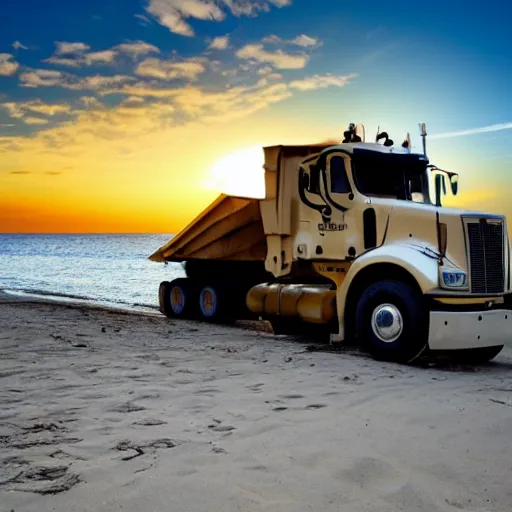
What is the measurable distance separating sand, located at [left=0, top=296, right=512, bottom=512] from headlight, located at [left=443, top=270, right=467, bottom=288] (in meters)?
1.13

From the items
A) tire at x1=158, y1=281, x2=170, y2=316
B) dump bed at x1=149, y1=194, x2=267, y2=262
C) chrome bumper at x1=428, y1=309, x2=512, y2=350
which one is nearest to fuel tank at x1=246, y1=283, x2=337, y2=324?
dump bed at x1=149, y1=194, x2=267, y2=262

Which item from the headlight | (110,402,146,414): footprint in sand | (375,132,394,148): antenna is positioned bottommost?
(110,402,146,414): footprint in sand

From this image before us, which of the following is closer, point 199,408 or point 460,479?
point 460,479

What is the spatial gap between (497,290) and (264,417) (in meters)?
4.79

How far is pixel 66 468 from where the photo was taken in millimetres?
4289

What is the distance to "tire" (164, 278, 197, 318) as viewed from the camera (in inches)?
591

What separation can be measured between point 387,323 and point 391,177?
267 cm

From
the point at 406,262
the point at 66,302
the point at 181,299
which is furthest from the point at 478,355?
the point at 66,302

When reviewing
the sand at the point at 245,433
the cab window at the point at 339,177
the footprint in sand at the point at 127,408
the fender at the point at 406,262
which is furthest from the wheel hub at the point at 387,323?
the footprint in sand at the point at 127,408

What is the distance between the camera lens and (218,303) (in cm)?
1407

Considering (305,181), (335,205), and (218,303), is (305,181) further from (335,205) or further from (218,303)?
(218,303)

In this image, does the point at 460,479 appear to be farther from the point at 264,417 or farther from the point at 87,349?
the point at 87,349

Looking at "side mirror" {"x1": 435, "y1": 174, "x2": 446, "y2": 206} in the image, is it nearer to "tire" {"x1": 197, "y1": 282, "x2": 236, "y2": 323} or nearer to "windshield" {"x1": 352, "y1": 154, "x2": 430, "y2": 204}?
"windshield" {"x1": 352, "y1": 154, "x2": 430, "y2": 204}

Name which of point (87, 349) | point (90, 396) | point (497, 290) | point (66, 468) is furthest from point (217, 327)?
point (66, 468)
